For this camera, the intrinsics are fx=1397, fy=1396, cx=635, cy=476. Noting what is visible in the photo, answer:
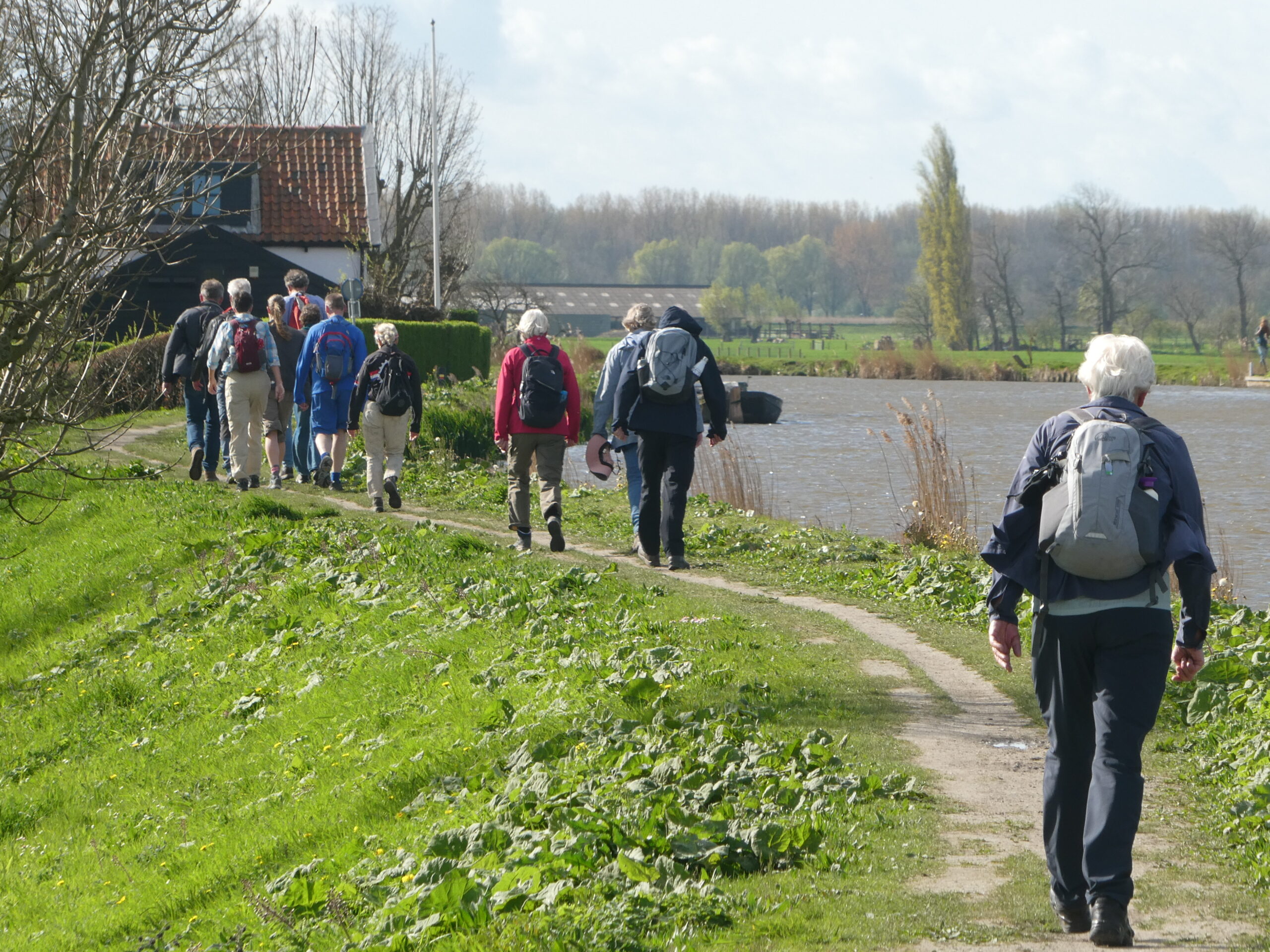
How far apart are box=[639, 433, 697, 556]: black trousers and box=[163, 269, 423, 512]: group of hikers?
2.76m

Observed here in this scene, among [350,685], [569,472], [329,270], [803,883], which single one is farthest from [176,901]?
[329,270]

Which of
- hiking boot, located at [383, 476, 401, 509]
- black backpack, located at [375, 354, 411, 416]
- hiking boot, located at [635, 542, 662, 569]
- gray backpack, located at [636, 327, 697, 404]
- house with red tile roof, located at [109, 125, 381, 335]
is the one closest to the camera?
gray backpack, located at [636, 327, 697, 404]

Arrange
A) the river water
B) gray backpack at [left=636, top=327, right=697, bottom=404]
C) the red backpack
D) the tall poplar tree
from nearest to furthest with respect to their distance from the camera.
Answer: gray backpack at [left=636, top=327, right=697, bottom=404]
the red backpack
the river water
the tall poplar tree

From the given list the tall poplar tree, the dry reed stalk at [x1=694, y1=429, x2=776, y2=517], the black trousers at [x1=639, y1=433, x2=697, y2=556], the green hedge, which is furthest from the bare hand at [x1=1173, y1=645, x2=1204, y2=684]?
the tall poplar tree

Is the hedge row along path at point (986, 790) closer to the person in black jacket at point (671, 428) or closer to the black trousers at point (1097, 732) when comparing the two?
the black trousers at point (1097, 732)

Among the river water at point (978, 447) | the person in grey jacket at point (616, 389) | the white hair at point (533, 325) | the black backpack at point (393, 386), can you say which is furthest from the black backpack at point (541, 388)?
the river water at point (978, 447)

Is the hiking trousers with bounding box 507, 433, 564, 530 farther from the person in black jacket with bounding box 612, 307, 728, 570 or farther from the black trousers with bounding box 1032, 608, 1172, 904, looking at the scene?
the black trousers with bounding box 1032, 608, 1172, 904

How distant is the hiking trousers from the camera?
11.1m

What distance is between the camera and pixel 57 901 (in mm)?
7293

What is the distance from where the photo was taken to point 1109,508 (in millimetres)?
4172

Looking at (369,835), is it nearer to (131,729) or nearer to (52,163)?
(131,729)

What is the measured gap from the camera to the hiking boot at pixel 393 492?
1377cm

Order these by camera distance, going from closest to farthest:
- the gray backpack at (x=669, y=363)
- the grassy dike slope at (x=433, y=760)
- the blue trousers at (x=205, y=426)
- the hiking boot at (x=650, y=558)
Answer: the grassy dike slope at (x=433, y=760)
the gray backpack at (x=669, y=363)
the hiking boot at (x=650, y=558)
the blue trousers at (x=205, y=426)

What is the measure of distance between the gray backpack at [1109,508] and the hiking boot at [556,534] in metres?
7.52
